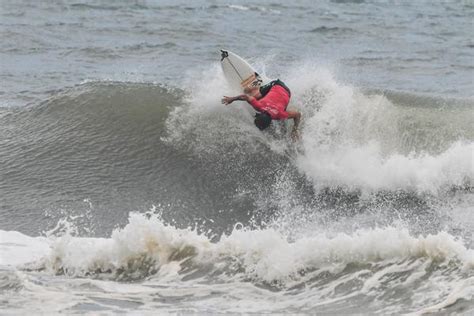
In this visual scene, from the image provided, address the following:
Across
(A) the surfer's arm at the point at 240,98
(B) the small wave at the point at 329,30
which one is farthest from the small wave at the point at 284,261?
(B) the small wave at the point at 329,30

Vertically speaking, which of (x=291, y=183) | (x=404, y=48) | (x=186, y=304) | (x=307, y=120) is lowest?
(x=186, y=304)

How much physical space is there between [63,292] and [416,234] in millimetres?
4299

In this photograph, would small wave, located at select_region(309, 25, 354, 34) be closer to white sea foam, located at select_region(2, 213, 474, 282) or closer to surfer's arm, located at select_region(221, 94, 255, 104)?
surfer's arm, located at select_region(221, 94, 255, 104)

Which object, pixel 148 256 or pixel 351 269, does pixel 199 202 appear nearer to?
pixel 148 256

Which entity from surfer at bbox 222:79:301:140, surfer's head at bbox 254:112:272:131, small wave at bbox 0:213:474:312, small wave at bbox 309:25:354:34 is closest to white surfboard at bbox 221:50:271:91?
surfer at bbox 222:79:301:140

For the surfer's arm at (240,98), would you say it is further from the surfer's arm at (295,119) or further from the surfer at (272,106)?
the surfer's arm at (295,119)

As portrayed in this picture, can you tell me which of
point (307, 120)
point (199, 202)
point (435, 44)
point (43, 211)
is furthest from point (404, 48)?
point (43, 211)

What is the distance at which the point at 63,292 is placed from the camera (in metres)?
7.27

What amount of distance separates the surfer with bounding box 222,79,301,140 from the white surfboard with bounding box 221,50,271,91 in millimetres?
816

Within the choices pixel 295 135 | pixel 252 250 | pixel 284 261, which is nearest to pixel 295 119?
pixel 295 135

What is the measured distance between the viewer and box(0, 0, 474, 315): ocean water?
7312mm

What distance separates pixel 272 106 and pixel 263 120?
0.24m

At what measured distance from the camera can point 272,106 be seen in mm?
10672

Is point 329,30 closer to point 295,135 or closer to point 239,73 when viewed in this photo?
point 239,73
